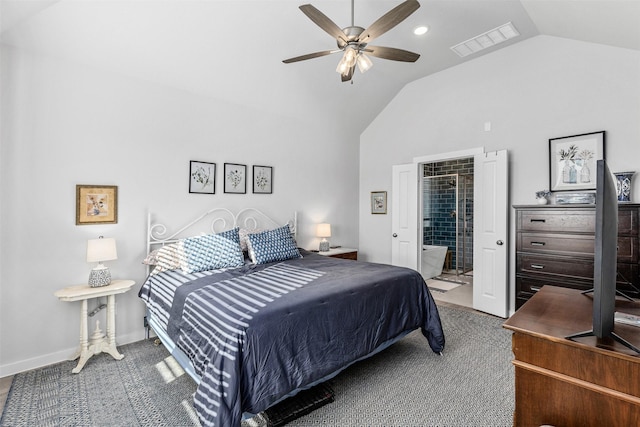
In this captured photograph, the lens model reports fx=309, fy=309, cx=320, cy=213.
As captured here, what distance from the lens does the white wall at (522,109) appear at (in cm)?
319

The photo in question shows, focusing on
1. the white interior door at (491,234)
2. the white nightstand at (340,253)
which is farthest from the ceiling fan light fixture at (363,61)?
the white nightstand at (340,253)

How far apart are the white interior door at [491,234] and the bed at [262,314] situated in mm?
1621

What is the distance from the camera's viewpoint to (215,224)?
12.5 ft

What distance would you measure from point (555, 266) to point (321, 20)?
10.8 feet

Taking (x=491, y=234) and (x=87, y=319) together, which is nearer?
(x=87, y=319)

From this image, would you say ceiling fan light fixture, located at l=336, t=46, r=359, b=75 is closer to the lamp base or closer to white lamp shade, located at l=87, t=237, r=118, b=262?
white lamp shade, located at l=87, t=237, r=118, b=262

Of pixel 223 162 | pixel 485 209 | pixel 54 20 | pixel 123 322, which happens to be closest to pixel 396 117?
pixel 485 209

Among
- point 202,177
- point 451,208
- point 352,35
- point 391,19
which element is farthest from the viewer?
point 451,208

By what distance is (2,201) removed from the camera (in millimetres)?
2480

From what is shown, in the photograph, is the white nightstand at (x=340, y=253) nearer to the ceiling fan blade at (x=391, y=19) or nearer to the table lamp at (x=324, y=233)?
the table lamp at (x=324, y=233)

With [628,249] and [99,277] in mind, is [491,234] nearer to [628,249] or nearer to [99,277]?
[628,249]

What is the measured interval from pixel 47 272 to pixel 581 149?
5.44 m

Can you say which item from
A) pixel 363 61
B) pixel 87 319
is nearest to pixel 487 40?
pixel 363 61

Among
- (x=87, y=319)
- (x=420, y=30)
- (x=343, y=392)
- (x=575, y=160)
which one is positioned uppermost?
(x=420, y=30)
